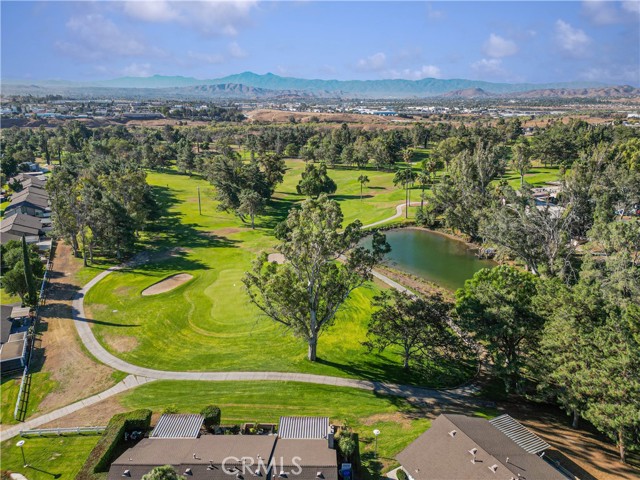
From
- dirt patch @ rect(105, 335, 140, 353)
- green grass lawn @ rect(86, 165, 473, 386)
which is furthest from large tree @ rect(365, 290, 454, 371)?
dirt patch @ rect(105, 335, 140, 353)

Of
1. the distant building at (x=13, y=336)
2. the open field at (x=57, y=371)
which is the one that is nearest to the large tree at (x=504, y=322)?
the open field at (x=57, y=371)

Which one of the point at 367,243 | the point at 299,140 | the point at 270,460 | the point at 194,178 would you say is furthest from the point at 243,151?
the point at 270,460

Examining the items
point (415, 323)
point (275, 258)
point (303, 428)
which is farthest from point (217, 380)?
point (275, 258)

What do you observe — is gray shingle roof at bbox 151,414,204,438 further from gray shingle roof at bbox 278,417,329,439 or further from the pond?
the pond

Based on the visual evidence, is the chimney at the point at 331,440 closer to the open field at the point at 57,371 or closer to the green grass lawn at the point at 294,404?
the green grass lawn at the point at 294,404

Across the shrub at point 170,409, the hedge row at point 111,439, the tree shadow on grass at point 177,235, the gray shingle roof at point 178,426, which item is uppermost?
the tree shadow on grass at point 177,235

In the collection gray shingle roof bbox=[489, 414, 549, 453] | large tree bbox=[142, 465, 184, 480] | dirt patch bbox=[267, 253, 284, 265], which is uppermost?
large tree bbox=[142, 465, 184, 480]

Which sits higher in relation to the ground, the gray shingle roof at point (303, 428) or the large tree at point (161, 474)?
the large tree at point (161, 474)
